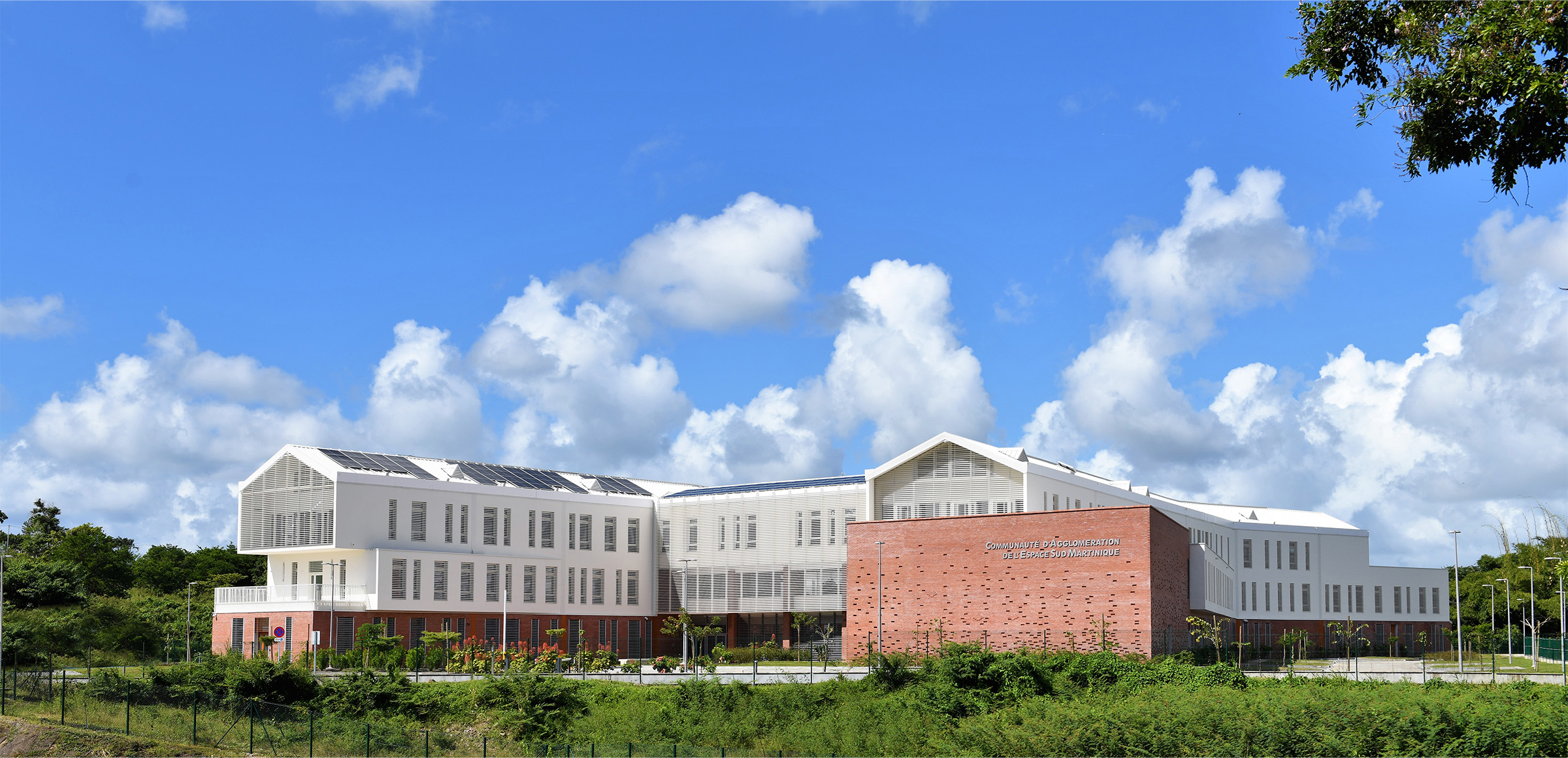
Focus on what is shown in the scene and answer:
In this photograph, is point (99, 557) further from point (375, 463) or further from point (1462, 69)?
point (1462, 69)

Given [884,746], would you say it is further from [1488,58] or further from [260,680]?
[1488,58]

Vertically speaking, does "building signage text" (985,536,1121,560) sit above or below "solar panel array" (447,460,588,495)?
below

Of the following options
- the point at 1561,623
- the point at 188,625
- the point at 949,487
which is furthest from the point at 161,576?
the point at 1561,623

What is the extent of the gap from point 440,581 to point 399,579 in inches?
116

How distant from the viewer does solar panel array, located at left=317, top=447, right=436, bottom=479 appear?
72.6 metres

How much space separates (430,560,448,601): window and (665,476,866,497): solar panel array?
1794 cm

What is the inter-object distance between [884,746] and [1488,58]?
86.1ft

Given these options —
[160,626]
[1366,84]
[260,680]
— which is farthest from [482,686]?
[160,626]

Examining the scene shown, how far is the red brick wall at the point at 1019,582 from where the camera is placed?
54.6 metres

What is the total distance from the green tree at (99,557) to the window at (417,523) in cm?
3302

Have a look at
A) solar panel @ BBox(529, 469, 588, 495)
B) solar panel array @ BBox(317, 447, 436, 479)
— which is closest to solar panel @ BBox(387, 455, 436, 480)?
solar panel array @ BBox(317, 447, 436, 479)

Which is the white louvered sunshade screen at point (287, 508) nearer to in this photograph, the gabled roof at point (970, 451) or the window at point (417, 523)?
the window at point (417, 523)

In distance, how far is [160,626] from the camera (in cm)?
8594

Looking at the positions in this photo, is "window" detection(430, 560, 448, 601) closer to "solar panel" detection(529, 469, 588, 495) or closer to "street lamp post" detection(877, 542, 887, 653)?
"solar panel" detection(529, 469, 588, 495)
